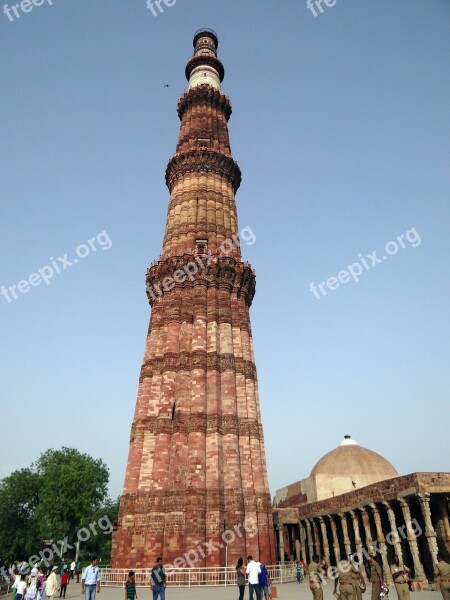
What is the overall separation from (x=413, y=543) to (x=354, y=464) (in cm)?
1690

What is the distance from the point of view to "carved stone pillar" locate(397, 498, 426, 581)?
1992 centimetres

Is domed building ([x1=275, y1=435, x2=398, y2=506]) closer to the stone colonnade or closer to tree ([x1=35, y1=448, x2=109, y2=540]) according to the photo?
the stone colonnade

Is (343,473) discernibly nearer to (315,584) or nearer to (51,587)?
(315,584)

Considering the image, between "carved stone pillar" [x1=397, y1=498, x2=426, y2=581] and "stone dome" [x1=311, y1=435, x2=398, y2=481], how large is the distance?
→ 51.3ft

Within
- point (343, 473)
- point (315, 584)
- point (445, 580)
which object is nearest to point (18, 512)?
point (343, 473)

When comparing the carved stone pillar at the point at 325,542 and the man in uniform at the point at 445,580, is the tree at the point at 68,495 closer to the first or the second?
the carved stone pillar at the point at 325,542

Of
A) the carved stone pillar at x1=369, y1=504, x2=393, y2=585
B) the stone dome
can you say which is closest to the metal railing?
the carved stone pillar at x1=369, y1=504, x2=393, y2=585

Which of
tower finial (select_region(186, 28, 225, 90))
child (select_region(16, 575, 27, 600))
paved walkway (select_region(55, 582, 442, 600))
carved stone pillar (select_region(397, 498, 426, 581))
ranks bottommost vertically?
paved walkway (select_region(55, 582, 442, 600))

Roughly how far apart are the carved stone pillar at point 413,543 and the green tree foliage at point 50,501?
113 feet

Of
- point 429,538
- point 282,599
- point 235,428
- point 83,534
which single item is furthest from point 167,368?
point 83,534

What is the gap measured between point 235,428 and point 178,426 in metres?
3.04

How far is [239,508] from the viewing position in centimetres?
2239

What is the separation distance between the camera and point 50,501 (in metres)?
44.8

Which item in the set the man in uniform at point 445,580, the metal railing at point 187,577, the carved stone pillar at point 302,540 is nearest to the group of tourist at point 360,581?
the man in uniform at point 445,580
